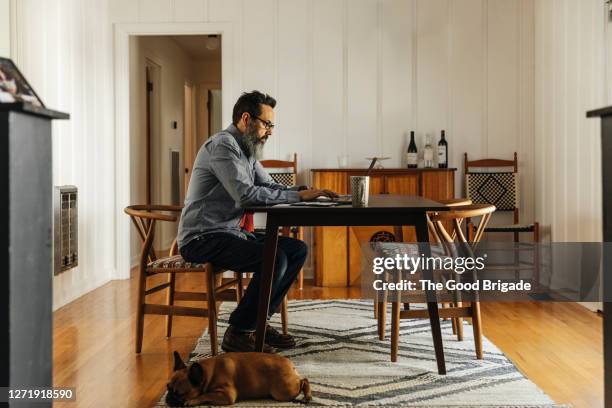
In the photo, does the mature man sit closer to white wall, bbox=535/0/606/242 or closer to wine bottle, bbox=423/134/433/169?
white wall, bbox=535/0/606/242

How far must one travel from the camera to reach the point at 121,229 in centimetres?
Result: 575

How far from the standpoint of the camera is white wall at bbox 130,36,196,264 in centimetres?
643

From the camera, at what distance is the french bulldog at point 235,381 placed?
2381 millimetres

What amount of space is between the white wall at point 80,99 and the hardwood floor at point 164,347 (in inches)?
20.1

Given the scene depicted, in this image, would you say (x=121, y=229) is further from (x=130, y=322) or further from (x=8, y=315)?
(x=8, y=315)

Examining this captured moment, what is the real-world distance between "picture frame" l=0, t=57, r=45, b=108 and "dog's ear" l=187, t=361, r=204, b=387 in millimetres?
1074

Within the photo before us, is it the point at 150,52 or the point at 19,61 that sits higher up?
the point at 150,52

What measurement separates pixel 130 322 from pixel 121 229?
6.30ft

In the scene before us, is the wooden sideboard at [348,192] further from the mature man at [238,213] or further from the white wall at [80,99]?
the mature man at [238,213]

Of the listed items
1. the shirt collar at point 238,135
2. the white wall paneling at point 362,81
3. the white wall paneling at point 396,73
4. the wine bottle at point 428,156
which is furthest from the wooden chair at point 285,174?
the shirt collar at point 238,135

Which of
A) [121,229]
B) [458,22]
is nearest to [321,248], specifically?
[121,229]

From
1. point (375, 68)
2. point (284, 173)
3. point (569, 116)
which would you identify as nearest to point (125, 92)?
point (284, 173)

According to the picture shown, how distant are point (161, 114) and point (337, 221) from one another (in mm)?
5176

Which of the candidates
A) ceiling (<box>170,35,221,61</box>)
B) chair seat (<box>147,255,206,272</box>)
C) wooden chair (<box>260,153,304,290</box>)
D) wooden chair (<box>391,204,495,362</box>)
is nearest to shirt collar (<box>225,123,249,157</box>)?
chair seat (<box>147,255,206,272</box>)
